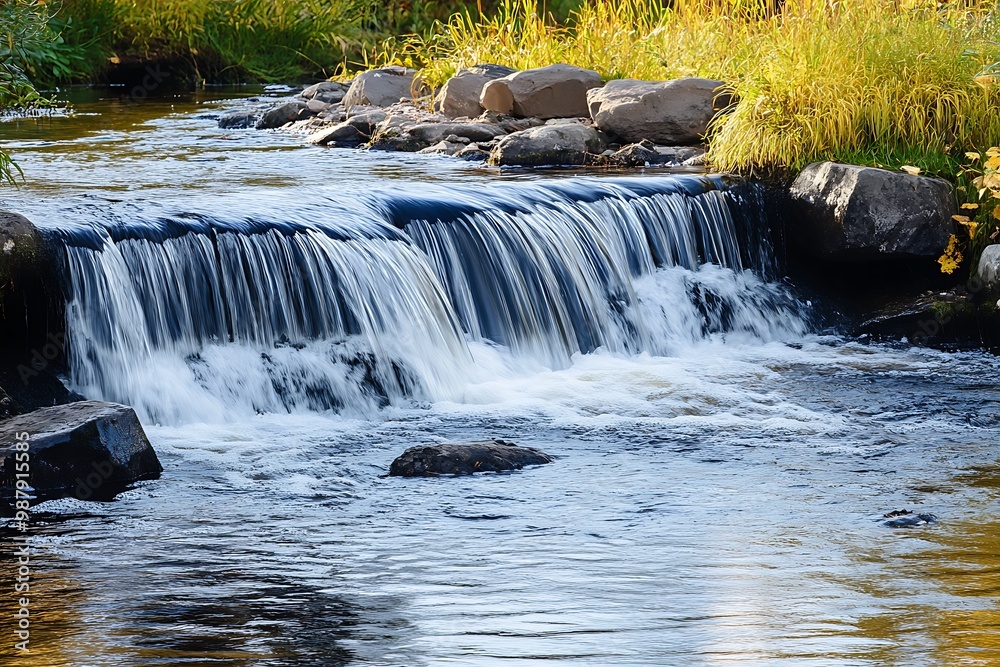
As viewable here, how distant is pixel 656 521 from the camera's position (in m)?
5.09

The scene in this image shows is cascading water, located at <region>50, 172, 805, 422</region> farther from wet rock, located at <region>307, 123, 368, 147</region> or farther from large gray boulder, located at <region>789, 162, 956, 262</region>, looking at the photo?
wet rock, located at <region>307, 123, 368, 147</region>

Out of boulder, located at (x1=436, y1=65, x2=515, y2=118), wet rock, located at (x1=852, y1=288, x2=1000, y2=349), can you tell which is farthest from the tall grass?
boulder, located at (x1=436, y1=65, x2=515, y2=118)

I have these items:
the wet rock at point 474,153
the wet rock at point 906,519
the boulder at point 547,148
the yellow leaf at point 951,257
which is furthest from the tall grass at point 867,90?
the wet rock at point 906,519

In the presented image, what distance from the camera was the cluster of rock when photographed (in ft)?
36.3

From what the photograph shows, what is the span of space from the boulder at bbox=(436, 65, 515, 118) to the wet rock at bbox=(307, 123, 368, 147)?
38.1 inches

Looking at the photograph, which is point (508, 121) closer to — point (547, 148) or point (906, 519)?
point (547, 148)

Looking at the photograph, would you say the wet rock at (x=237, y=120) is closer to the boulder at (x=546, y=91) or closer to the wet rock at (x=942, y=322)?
the boulder at (x=546, y=91)

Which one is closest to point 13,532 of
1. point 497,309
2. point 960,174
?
point 497,309

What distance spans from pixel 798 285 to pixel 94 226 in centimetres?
487

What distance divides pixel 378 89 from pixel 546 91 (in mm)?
2636

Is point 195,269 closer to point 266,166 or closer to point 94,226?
point 94,226

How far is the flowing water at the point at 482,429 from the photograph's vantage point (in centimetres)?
396

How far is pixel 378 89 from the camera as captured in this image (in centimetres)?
1434

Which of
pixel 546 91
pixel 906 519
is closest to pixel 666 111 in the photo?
pixel 546 91
